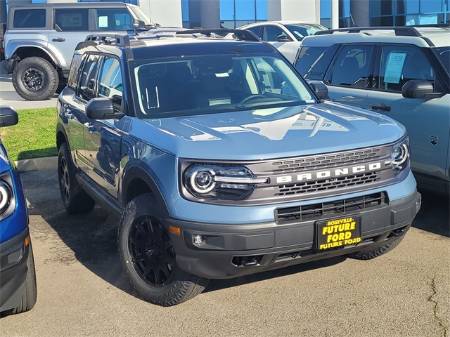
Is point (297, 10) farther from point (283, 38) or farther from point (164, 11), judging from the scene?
point (283, 38)

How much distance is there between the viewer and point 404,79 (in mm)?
5930

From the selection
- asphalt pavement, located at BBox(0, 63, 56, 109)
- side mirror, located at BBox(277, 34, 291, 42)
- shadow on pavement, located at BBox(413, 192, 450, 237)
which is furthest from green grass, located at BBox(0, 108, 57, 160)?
side mirror, located at BBox(277, 34, 291, 42)

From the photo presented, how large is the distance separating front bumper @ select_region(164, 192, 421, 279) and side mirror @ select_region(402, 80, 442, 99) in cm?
203

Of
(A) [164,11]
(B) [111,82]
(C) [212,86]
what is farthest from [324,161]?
(A) [164,11]

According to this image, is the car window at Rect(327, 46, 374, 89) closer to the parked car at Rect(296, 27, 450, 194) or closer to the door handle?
the parked car at Rect(296, 27, 450, 194)

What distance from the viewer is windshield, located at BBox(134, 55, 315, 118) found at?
465cm

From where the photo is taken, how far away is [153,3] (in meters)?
25.3

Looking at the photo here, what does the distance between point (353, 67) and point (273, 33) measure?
992 cm

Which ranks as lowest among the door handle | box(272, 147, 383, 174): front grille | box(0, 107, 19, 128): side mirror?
box(272, 147, 383, 174): front grille

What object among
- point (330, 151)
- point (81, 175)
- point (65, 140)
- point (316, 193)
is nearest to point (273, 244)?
point (316, 193)

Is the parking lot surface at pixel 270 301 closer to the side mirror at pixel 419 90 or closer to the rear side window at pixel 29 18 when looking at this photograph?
the side mirror at pixel 419 90

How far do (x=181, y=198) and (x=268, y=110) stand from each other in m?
1.34

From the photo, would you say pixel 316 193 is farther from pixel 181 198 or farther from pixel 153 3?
pixel 153 3

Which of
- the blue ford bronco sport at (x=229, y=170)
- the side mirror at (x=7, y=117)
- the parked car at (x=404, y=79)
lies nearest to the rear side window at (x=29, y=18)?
the parked car at (x=404, y=79)
